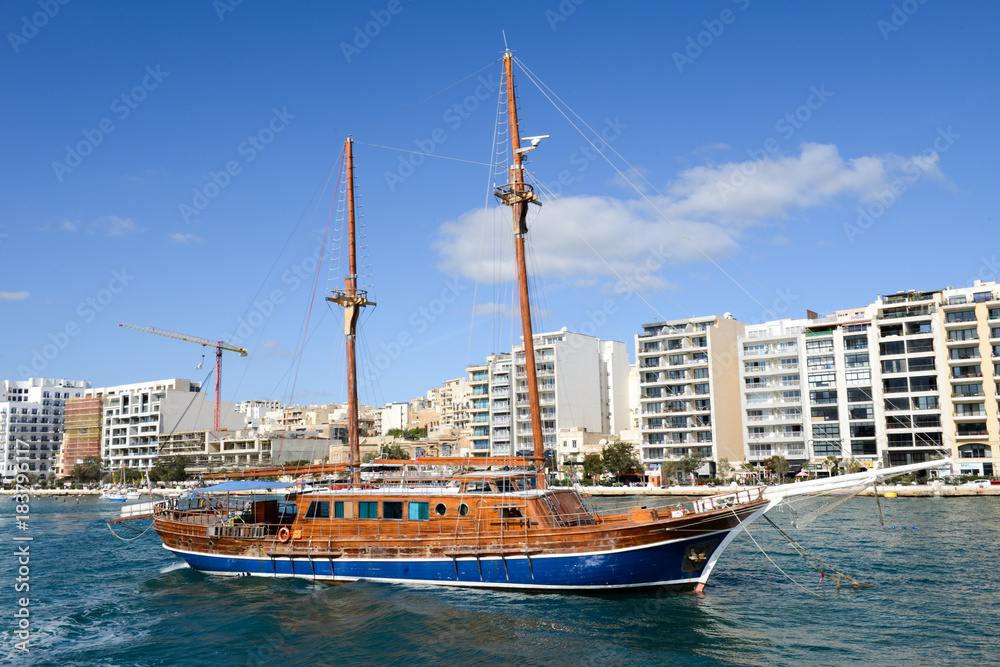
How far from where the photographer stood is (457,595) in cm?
2467

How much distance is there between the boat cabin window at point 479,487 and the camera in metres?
27.3

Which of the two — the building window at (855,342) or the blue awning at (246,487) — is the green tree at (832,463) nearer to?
the building window at (855,342)

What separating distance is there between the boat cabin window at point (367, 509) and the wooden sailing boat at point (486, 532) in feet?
0.12

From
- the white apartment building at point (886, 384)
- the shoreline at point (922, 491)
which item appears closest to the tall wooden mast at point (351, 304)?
the shoreline at point (922, 491)

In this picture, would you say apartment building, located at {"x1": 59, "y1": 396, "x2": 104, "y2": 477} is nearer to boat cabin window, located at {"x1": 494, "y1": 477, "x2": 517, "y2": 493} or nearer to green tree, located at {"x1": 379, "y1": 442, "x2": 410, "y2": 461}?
green tree, located at {"x1": 379, "y1": 442, "x2": 410, "y2": 461}

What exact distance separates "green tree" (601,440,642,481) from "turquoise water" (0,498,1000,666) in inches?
2533

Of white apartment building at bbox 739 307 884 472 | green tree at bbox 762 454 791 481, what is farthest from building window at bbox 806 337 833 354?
green tree at bbox 762 454 791 481

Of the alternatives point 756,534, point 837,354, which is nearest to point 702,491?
point 837,354

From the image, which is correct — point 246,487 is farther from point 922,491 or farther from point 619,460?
point 619,460

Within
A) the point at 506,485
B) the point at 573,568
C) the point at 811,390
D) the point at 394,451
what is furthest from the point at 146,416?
the point at 573,568

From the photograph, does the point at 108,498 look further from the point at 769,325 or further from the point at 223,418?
the point at 769,325

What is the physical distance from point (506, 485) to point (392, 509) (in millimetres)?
4248

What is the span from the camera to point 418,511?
27.0 metres

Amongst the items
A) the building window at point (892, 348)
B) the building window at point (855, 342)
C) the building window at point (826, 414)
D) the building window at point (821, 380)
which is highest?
the building window at point (855, 342)
